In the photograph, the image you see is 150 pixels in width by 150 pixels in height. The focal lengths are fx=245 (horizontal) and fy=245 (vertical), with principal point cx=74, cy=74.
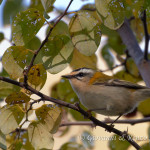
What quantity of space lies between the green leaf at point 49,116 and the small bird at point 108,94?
57 centimetres

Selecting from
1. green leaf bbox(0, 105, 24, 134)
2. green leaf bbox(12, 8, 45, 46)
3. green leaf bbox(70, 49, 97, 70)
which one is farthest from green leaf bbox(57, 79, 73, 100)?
green leaf bbox(12, 8, 45, 46)

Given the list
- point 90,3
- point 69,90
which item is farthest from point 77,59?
point 90,3

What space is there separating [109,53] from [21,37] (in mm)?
1100

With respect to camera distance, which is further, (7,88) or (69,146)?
(69,146)

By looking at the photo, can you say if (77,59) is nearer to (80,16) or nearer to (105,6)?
(80,16)

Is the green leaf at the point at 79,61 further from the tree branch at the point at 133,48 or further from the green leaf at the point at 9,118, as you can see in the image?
the green leaf at the point at 9,118

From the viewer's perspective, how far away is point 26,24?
3.40 ft

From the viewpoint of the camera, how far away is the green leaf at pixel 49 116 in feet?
3.77

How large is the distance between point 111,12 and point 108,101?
0.88 metres

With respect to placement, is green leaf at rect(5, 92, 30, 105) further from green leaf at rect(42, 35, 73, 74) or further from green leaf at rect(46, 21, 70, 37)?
green leaf at rect(46, 21, 70, 37)

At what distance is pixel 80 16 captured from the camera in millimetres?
1089

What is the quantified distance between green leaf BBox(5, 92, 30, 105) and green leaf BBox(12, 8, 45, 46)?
22 cm

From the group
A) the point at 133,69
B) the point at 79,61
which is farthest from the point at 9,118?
the point at 133,69

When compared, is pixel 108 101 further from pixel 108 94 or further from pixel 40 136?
pixel 40 136
